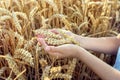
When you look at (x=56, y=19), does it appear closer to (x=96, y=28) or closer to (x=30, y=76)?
(x=96, y=28)

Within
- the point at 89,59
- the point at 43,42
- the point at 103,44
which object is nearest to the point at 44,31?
the point at 43,42

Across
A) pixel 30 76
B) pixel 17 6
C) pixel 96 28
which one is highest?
pixel 17 6

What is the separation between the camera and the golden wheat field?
1141mm

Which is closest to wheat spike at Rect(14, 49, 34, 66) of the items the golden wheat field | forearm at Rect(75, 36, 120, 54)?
the golden wheat field

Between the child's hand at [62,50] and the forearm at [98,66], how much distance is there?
2 centimetres

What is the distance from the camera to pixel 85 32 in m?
1.58

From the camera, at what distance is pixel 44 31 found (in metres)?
1.13

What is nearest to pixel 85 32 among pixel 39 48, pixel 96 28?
pixel 96 28

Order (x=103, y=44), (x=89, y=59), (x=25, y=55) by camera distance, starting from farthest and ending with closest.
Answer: (x=103, y=44) → (x=89, y=59) → (x=25, y=55)

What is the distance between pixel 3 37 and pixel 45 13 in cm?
30

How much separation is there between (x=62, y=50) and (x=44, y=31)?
0.10 m

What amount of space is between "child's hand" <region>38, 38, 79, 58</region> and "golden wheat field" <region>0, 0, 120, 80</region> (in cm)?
2

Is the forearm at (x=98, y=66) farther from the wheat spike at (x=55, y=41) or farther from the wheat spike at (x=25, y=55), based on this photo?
the wheat spike at (x=25, y=55)

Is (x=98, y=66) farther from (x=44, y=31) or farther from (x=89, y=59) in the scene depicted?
(x=44, y=31)
